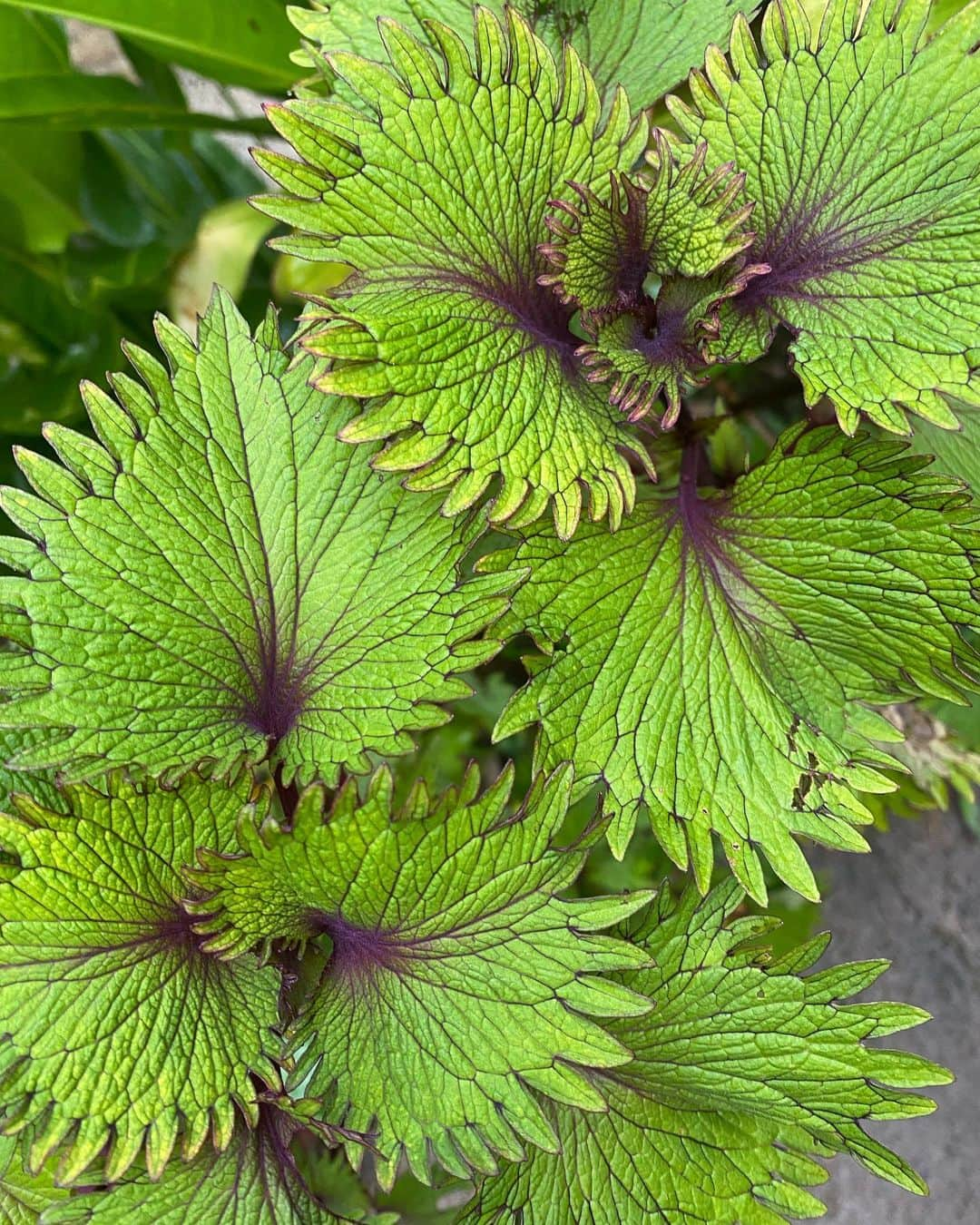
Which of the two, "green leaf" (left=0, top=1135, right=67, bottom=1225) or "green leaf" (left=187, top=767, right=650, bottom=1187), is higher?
"green leaf" (left=187, top=767, right=650, bottom=1187)

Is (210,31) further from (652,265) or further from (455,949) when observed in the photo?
(455,949)

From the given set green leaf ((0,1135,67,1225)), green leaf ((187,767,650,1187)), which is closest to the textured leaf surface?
green leaf ((187,767,650,1187))

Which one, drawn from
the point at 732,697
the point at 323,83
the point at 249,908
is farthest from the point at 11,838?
the point at 323,83

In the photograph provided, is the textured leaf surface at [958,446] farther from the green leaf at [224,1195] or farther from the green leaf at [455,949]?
the green leaf at [224,1195]

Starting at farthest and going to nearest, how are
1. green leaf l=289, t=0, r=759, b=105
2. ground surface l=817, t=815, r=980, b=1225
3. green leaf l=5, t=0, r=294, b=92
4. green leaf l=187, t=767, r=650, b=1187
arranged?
ground surface l=817, t=815, r=980, b=1225, green leaf l=5, t=0, r=294, b=92, green leaf l=289, t=0, r=759, b=105, green leaf l=187, t=767, r=650, b=1187

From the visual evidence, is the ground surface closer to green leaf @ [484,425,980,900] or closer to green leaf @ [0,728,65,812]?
green leaf @ [484,425,980,900]

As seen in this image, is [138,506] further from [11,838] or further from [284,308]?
[284,308]
